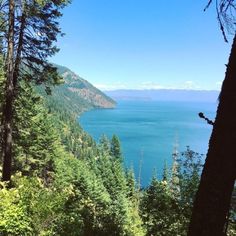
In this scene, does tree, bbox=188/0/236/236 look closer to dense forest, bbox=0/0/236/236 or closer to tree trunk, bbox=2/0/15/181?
dense forest, bbox=0/0/236/236

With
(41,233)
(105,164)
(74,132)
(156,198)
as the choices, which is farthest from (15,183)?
(74,132)

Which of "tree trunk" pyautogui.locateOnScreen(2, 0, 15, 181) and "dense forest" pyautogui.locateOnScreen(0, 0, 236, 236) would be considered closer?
"dense forest" pyautogui.locateOnScreen(0, 0, 236, 236)

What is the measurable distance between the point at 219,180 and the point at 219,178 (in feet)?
0.05

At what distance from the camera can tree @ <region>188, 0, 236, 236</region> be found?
2727 millimetres

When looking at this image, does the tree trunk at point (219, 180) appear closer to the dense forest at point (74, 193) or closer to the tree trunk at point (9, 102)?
the dense forest at point (74, 193)

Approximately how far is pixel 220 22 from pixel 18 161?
4064 centimetres

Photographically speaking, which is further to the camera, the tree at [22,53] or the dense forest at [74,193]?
the tree at [22,53]

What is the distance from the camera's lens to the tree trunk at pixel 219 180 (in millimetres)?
2725

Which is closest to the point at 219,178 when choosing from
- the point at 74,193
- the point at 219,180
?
the point at 219,180

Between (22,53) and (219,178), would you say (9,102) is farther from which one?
(219,178)

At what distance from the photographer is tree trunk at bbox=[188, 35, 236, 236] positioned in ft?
8.94

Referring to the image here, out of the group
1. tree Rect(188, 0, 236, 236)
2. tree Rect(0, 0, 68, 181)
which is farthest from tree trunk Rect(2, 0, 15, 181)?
tree Rect(188, 0, 236, 236)

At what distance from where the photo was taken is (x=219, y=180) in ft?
9.02

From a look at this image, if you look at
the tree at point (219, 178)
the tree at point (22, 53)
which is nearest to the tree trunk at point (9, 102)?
the tree at point (22, 53)
